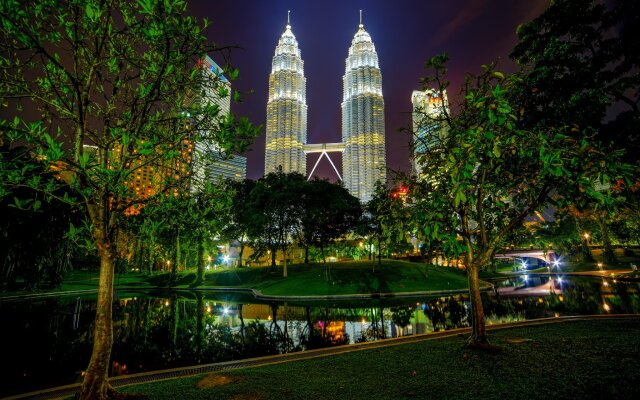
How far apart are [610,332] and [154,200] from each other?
602 inches

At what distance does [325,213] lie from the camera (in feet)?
151

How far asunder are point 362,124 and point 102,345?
181m

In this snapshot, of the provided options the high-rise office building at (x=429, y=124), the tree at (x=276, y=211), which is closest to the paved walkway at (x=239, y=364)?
the high-rise office building at (x=429, y=124)

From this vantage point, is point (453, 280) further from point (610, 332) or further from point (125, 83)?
point (125, 83)

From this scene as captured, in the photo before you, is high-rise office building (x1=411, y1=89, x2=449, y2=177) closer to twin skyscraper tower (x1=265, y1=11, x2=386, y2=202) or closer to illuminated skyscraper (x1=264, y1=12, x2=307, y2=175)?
twin skyscraper tower (x1=265, y1=11, x2=386, y2=202)

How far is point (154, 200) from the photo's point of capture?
710cm

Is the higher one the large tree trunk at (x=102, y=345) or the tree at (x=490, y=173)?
the tree at (x=490, y=173)

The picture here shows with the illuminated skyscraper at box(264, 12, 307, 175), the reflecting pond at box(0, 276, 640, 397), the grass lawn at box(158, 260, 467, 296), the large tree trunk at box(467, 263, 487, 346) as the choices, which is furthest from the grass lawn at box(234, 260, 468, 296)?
the illuminated skyscraper at box(264, 12, 307, 175)

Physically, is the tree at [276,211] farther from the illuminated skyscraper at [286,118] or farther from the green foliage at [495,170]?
the illuminated skyscraper at [286,118]

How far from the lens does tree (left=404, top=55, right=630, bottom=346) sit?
5822 mm

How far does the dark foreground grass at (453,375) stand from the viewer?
6.29 m

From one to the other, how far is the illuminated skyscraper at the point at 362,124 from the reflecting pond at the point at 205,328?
145074mm

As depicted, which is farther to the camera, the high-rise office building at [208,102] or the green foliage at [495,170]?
the high-rise office building at [208,102]

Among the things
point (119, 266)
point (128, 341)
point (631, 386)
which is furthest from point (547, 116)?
point (119, 266)
